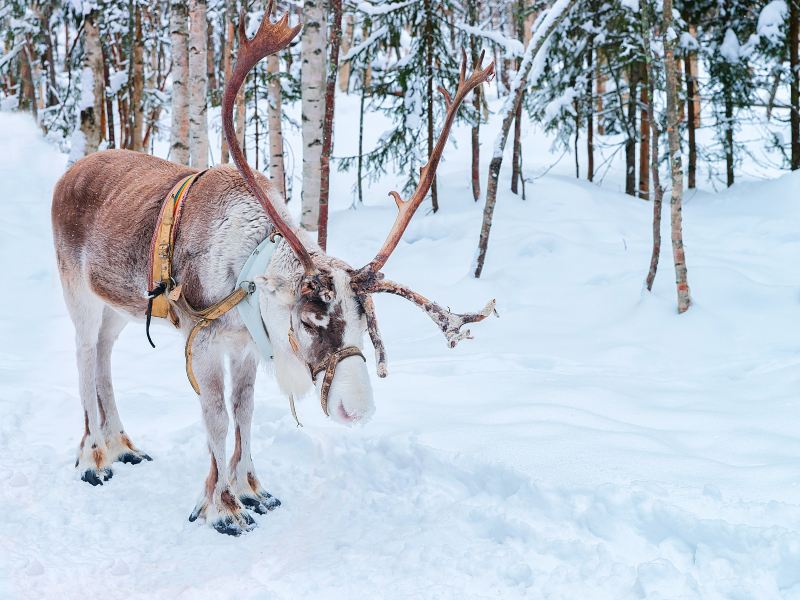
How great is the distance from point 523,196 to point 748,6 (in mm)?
5384

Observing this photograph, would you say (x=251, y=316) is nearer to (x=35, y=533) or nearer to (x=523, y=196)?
(x=35, y=533)

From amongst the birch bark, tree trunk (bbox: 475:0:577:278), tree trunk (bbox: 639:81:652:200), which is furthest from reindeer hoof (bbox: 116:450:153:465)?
tree trunk (bbox: 639:81:652:200)

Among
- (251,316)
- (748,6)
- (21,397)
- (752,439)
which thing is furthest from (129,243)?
(748,6)

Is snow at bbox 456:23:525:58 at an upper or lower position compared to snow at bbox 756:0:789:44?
lower

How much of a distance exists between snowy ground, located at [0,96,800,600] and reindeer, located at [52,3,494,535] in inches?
13.0

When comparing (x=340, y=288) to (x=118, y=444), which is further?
(x=118, y=444)

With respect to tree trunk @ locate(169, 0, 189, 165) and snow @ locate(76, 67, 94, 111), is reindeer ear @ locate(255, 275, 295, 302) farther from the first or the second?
snow @ locate(76, 67, 94, 111)

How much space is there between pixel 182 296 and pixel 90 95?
9.14m

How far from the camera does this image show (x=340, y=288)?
3113 mm

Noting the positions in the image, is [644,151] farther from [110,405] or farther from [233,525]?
[233,525]

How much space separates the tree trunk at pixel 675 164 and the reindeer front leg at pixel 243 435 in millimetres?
4720

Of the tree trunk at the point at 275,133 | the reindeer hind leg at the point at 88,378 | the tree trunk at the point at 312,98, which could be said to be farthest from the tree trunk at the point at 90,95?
the reindeer hind leg at the point at 88,378

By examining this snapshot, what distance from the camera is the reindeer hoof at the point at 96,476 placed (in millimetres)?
4223

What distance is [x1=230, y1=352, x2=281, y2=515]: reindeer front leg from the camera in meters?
3.98
